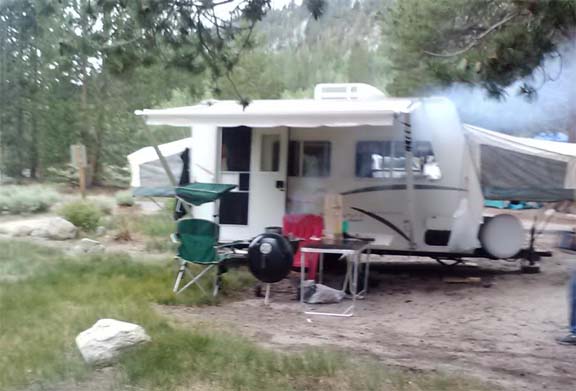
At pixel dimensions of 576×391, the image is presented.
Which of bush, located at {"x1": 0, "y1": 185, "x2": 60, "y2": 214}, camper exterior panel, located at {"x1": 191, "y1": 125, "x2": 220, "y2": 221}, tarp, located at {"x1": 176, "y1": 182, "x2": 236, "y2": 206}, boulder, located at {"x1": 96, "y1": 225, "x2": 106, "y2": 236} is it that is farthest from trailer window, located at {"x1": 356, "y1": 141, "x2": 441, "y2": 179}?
bush, located at {"x1": 0, "y1": 185, "x2": 60, "y2": 214}

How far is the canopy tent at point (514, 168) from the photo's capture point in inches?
416

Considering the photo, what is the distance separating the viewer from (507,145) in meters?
10.7

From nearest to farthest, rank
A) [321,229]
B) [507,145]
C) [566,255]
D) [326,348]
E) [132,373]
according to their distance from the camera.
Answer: [132,373]
[326,348]
[321,229]
[507,145]
[566,255]

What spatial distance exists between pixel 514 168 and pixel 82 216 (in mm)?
8681

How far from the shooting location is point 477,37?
34.1 feet

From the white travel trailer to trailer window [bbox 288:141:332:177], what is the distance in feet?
0.05

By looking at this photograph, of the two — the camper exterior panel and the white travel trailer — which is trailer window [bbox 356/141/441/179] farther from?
the camper exterior panel

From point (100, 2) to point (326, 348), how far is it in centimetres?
370

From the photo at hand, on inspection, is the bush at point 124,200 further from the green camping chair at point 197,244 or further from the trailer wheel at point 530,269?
the trailer wheel at point 530,269

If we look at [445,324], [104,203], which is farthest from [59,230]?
[445,324]

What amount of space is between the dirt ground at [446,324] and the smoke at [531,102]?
2451mm

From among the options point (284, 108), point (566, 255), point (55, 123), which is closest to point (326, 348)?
point (284, 108)

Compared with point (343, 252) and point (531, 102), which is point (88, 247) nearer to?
point (343, 252)

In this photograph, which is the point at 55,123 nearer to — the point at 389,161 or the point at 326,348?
the point at 389,161
